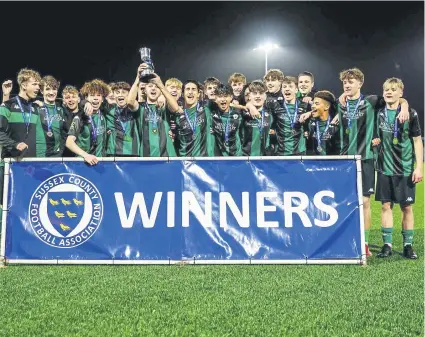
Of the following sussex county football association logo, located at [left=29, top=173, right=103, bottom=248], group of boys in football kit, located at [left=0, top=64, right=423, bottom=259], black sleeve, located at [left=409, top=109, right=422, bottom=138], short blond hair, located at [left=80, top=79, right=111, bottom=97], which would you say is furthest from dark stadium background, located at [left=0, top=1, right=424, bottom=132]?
black sleeve, located at [left=409, top=109, right=422, bottom=138]

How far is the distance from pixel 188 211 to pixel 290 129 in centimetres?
177

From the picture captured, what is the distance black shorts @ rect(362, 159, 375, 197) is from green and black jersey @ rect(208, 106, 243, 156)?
148cm

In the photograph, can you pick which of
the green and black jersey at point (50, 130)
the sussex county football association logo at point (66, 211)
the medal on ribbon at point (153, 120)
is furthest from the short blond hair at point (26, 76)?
the sussex county football association logo at point (66, 211)

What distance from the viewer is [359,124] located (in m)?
5.68

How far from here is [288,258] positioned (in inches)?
192

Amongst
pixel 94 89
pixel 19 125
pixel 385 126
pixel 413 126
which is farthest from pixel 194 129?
pixel 413 126

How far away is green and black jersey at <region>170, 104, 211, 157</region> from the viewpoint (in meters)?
5.93

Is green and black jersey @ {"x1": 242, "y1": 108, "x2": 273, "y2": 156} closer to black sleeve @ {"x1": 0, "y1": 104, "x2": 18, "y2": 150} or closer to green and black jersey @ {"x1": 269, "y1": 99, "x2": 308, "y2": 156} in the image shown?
green and black jersey @ {"x1": 269, "y1": 99, "x2": 308, "y2": 156}

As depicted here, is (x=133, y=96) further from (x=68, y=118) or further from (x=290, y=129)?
(x=290, y=129)

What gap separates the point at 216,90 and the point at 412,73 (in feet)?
119

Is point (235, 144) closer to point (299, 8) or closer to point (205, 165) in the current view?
point (205, 165)

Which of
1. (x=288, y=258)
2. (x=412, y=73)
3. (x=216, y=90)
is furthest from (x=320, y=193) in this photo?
(x=412, y=73)

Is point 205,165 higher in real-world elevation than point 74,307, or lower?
higher

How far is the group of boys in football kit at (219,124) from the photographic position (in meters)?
5.64
